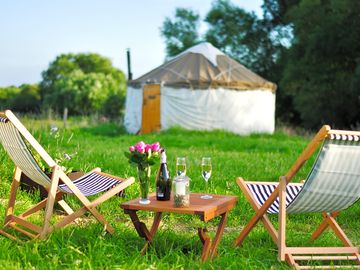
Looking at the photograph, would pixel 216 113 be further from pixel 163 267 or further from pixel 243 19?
pixel 163 267

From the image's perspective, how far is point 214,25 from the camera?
24750 mm

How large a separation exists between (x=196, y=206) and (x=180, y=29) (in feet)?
75.0

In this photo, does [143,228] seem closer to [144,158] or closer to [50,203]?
[144,158]

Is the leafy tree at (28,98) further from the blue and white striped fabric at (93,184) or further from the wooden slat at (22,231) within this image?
the wooden slat at (22,231)

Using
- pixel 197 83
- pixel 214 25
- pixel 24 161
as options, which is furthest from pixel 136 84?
pixel 24 161

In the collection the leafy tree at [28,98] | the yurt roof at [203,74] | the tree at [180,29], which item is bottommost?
the leafy tree at [28,98]

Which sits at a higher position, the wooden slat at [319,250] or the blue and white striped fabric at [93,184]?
the blue and white striped fabric at [93,184]

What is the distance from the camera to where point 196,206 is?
308 centimetres

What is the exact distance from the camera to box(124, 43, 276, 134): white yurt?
15.1 meters

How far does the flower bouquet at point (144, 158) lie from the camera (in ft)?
10.5

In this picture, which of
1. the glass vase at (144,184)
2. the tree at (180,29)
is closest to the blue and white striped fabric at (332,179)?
the glass vase at (144,184)

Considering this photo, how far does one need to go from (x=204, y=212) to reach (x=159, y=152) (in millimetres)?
506

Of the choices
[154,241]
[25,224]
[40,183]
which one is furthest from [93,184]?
[154,241]

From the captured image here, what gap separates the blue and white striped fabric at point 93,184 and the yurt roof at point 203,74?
36.2 ft
